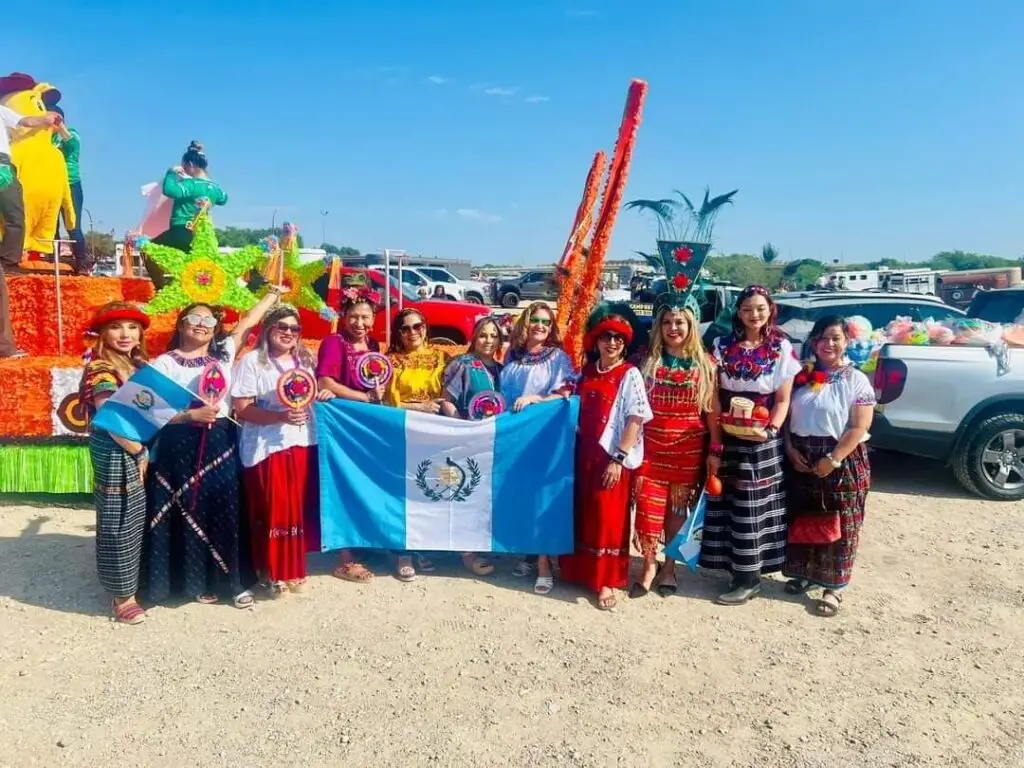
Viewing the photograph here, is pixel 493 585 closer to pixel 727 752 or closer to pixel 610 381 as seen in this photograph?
pixel 610 381

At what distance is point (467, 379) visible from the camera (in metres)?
4.21

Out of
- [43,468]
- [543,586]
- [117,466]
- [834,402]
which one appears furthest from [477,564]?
[43,468]

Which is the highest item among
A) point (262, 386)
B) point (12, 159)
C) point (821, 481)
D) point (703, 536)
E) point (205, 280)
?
point (12, 159)

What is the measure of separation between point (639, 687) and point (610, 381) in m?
1.53

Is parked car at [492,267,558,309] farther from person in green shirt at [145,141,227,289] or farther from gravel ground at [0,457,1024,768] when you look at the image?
gravel ground at [0,457,1024,768]

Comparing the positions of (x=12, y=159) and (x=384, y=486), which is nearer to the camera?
(x=384, y=486)

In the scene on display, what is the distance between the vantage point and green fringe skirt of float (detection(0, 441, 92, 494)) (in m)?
5.61

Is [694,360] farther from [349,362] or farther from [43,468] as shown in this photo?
[43,468]

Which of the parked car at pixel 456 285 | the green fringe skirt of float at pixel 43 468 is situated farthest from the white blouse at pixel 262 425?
the parked car at pixel 456 285

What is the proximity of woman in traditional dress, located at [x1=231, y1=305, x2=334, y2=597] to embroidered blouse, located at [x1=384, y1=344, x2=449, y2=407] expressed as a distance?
0.51m

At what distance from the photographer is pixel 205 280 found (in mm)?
5676

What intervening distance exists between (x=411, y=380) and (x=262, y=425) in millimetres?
898

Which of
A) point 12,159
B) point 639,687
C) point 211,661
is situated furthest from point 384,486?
point 12,159

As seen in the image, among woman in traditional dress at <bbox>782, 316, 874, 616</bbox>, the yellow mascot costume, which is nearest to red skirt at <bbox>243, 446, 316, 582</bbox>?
woman in traditional dress at <bbox>782, 316, 874, 616</bbox>
